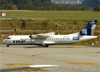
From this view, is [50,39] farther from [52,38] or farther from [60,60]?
[60,60]

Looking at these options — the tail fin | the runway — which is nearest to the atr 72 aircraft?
the tail fin

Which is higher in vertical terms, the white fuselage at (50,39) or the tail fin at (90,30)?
the tail fin at (90,30)

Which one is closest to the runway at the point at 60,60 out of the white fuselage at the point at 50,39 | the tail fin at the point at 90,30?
the white fuselage at the point at 50,39

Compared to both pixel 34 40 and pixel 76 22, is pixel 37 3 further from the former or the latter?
pixel 34 40

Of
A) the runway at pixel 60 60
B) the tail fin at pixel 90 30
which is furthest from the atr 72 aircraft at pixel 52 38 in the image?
the runway at pixel 60 60

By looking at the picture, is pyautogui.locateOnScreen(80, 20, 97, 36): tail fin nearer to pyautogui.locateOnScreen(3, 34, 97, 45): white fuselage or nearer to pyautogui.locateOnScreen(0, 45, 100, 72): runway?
pyautogui.locateOnScreen(3, 34, 97, 45): white fuselage

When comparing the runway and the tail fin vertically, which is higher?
the tail fin

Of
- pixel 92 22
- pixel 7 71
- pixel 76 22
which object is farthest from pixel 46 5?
pixel 7 71

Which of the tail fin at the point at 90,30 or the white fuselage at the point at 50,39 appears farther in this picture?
the tail fin at the point at 90,30

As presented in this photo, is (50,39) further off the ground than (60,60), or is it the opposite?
(60,60)

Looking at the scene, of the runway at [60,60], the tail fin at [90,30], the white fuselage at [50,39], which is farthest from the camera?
the tail fin at [90,30]

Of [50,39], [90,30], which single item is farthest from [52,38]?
[90,30]

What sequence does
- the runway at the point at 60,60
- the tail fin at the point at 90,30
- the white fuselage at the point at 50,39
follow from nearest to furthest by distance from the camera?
the runway at the point at 60,60 → the white fuselage at the point at 50,39 → the tail fin at the point at 90,30

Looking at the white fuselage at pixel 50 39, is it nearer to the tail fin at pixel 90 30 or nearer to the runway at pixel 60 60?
the tail fin at pixel 90 30
